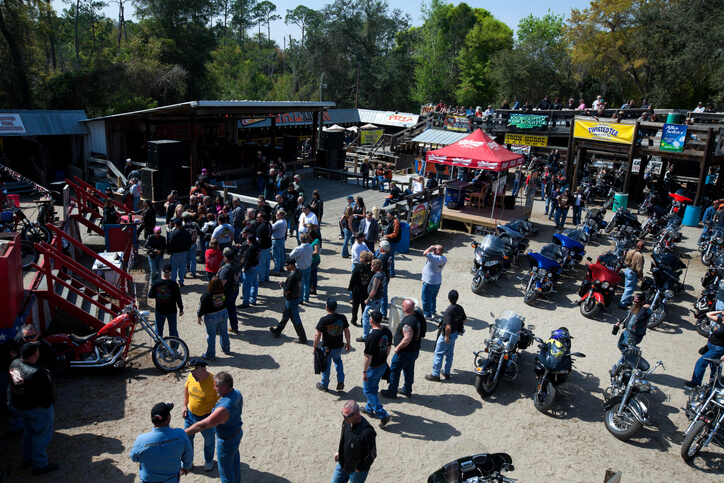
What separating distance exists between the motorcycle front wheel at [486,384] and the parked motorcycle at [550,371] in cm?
58

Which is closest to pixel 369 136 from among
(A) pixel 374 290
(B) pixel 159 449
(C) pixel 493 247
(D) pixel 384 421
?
(C) pixel 493 247

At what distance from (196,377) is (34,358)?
5.66 ft

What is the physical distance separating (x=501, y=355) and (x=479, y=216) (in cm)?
939

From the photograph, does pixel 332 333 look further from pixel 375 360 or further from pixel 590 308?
pixel 590 308

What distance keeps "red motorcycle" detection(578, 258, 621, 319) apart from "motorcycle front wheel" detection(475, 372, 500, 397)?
4.16 m

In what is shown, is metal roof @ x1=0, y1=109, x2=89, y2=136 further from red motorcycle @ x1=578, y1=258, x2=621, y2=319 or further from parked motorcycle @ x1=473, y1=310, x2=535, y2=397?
red motorcycle @ x1=578, y1=258, x2=621, y2=319

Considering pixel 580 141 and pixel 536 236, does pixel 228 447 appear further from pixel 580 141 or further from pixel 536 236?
pixel 580 141

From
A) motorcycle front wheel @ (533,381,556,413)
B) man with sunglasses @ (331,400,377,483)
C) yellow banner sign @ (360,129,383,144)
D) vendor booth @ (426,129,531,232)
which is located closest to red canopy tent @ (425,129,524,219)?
vendor booth @ (426,129,531,232)

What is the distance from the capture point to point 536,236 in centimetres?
1661

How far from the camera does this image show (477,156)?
1603 centimetres

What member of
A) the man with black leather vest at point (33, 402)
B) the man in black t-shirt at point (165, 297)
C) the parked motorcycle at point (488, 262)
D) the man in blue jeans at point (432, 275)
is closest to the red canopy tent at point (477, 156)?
the parked motorcycle at point (488, 262)

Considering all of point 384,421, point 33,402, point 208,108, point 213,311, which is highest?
point 208,108

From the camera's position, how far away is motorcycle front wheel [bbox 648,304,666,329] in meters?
10.5

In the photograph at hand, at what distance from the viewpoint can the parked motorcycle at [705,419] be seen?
6352 millimetres
